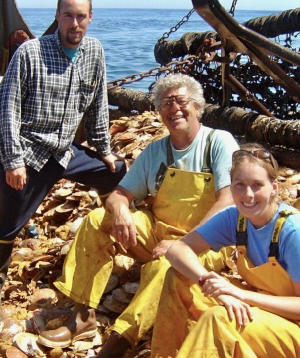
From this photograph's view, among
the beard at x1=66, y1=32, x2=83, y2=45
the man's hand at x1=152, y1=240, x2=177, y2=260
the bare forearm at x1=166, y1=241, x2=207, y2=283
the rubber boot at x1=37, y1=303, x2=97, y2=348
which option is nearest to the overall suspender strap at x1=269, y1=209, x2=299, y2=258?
the bare forearm at x1=166, y1=241, x2=207, y2=283

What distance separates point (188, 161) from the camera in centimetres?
357

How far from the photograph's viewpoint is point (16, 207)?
382 cm

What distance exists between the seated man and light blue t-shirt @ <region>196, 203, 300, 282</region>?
44 centimetres

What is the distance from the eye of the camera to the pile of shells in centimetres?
365

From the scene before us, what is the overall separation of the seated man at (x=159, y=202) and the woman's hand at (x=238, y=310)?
0.78 m

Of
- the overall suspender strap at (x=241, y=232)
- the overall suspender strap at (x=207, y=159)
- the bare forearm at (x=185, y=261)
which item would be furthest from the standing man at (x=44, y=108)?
the overall suspender strap at (x=241, y=232)

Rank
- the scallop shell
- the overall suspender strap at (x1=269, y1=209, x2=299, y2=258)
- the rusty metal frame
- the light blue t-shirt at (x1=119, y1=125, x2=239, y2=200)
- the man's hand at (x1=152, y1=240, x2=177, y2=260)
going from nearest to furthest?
the overall suspender strap at (x1=269, y1=209, x2=299, y2=258), the man's hand at (x1=152, y1=240, x2=177, y2=260), the light blue t-shirt at (x1=119, y1=125, x2=239, y2=200), the scallop shell, the rusty metal frame

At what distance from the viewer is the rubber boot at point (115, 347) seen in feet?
10.4

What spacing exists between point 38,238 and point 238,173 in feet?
8.69

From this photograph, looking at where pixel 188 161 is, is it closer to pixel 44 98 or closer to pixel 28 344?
pixel 44 98

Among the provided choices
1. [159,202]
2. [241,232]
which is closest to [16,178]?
[159,202]

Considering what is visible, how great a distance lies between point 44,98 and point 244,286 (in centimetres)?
146

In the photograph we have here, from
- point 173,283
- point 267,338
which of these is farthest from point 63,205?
point 267,338

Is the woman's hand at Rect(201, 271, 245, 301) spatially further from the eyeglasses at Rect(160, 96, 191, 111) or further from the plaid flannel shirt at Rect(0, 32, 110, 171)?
the plaid flannel shirt at Rect(0, 32, 110, 171)
